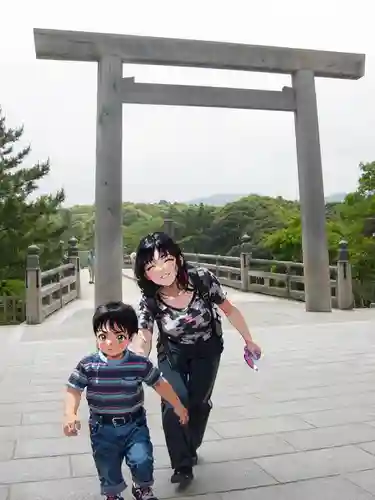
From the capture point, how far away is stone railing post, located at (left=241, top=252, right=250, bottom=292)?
14594 mm

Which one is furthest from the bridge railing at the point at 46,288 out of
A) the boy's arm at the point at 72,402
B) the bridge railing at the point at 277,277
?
the boy's arm at the point at 72,402

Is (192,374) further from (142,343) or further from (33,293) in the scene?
(33,293)

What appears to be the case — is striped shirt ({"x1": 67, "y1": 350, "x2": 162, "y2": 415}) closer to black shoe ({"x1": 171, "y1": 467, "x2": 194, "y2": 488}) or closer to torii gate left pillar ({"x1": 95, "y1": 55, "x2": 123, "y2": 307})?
black shoe ({"x1": 171, "y1": 467, "x2": 194, "y2": 488})

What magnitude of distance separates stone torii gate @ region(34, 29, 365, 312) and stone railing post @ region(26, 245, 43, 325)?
1.28 metres

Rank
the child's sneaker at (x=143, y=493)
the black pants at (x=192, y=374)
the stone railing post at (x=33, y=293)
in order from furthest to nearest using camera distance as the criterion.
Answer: the stone railing post at (x=33, y=293), the black pants at (x=192, y=374), the child's sneaker at (x=143, y=493)

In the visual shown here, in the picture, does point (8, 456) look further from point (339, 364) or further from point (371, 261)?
point (371, 261)

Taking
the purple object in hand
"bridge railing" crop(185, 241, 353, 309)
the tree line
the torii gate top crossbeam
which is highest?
the torii gate top crossbeam

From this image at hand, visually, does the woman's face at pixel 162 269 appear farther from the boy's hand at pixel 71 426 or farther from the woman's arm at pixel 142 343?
the boy's hand at pixel 71 426

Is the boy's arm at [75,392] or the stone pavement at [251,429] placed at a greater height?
the boy's arm at [75,392]

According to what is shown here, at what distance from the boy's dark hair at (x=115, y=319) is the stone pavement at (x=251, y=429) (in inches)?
33.3

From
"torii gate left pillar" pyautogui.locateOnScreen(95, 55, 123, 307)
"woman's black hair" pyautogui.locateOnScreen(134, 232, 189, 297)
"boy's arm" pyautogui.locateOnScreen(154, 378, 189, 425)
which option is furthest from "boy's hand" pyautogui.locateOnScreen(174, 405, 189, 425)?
"torii gate left pillar" pyautogui.locateOnScreen(95, 55, 123, 307)

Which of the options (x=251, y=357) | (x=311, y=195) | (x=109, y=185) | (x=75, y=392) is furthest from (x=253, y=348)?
(x=311, y=195)

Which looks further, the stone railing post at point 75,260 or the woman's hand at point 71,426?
the stone railing post at point 75,260

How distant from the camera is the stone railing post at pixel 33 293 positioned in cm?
921
